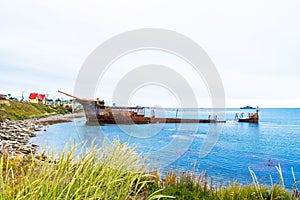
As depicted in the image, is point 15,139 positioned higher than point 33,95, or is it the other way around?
point 33,95

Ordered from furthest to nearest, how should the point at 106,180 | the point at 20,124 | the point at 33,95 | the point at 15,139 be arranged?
the point at 33,95 < the point at 20,124 < the point at 15,139 < the point at 106,180

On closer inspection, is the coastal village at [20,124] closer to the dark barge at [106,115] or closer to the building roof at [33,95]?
the building roof at [33,95]

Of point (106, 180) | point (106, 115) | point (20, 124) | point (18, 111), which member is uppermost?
point (18, 111)

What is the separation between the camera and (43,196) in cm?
201

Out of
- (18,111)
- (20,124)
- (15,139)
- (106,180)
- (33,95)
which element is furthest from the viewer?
(33,95)

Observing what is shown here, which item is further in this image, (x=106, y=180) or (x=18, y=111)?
(x=18, y=111)

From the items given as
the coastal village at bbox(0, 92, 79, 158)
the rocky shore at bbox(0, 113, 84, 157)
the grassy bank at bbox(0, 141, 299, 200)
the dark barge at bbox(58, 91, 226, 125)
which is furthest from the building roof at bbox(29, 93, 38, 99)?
the grassy bank at bbox(0, 141, 299, 200)

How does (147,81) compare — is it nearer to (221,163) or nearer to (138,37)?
(138,37)

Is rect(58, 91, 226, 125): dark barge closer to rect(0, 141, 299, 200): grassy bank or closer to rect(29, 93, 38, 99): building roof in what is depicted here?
rect(0, 141, 299, 200): grassy bank

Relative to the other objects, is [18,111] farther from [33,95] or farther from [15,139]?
[33,95]

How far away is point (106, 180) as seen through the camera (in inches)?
93.1

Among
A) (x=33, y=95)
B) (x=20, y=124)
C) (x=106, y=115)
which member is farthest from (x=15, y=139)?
(x=33, y=95)

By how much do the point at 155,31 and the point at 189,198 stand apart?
18.2 feet

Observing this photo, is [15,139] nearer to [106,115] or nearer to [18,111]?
[106,115]
